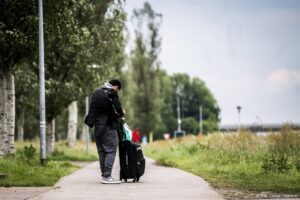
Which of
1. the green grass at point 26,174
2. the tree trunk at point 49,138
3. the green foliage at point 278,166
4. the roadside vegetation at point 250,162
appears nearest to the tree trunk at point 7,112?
the green grass at point 26,174

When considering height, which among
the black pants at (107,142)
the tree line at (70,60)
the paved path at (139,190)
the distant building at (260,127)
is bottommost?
the paved path at (139,190)

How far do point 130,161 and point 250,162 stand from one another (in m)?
5.30

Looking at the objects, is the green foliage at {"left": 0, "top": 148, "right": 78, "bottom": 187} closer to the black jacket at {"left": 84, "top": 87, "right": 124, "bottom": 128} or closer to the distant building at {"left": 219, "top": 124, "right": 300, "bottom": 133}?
the black jacket at {"left": 84, "top": 87, "right": 124, "bottom": 128}

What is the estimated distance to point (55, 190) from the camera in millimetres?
12438

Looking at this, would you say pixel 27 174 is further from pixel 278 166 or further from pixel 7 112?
pixel 7 112

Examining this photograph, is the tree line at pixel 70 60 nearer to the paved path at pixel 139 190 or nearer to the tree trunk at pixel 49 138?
the tree trunk at pixel 49 138

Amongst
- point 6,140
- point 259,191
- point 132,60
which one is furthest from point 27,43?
point 132,60

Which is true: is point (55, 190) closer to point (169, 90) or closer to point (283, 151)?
point (283, 151)

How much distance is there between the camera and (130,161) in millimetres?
14625

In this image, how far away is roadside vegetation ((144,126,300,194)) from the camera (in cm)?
1415

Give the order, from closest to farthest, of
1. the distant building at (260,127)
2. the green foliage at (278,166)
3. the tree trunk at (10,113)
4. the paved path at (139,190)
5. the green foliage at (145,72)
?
the paved path at (139,190), the green foliage at (278,166), the distant building at (260,127), the tree trunk at (10,113), the green foliage at (145,72)

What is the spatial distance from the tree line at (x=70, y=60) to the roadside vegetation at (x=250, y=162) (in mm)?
6129

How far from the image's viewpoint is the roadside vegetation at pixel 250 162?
14.1m

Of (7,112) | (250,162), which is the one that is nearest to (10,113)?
(7,112)
